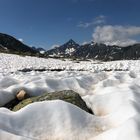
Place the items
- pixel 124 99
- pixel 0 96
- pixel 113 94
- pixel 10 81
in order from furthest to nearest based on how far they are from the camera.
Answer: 1. pixel 10 81
2. pixel 0 96
3. pixel 113 94
4. pixel 124 99

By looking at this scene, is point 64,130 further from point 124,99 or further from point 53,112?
point 124,99

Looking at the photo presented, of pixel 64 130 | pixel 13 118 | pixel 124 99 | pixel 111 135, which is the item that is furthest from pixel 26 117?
pixel 124 99

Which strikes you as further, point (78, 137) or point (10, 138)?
point (78, 137)

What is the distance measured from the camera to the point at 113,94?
7.37 metres

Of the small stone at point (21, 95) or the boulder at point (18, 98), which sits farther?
the small stone at point (21, 95)

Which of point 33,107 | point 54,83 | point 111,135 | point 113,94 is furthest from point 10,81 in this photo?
point 111,135

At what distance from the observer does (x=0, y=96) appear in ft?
28.4

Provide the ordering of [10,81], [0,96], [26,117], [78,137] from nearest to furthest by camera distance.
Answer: [78,137] < [26,117] < [0,96] < [10,81]

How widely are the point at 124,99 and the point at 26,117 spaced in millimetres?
2451

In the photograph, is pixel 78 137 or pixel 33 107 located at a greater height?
pixel 33 107

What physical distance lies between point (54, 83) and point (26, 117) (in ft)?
15.0

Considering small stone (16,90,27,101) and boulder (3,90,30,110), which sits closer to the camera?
boulder (3,90,30,110)

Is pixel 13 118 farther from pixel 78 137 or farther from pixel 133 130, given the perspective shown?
pixel 133 130

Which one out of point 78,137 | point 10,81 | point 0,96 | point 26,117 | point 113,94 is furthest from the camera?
point 10,81
